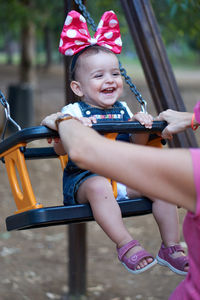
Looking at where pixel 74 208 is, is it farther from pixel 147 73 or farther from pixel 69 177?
pixel 147 73

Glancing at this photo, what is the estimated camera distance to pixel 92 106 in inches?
95.6

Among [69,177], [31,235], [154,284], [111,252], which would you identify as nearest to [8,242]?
[31,235]

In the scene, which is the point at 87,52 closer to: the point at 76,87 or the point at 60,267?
the point at 76,87

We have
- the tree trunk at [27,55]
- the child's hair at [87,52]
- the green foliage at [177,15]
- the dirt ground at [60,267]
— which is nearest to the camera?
the child's hair at [87,52]

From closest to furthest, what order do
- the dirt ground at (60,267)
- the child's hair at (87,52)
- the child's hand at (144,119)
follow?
1. the child's hand at (144,119)
2. the child's hair at (87,52)
3. the dirt ground at (60,267)

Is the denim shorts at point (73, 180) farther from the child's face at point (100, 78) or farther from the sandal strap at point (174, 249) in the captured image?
the sandal strap at point (174, 249)

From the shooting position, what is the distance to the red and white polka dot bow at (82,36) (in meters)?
2.41

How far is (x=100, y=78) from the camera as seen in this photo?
7.73 ft

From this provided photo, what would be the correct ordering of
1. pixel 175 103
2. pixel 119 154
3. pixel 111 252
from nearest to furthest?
pixel 119 154 < pixel 175 103 < pixel 111 252

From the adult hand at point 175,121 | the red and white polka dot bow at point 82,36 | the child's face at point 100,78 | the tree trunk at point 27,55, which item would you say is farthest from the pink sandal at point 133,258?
the tree trunk at point 27,55

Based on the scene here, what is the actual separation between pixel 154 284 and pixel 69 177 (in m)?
3.17

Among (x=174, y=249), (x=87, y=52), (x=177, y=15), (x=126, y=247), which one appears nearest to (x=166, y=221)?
(x=174, y=249)

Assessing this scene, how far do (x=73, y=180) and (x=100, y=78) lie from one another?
50 cm

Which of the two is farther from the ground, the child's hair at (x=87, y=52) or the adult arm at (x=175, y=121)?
the child's hair at (x=87, y=52)
